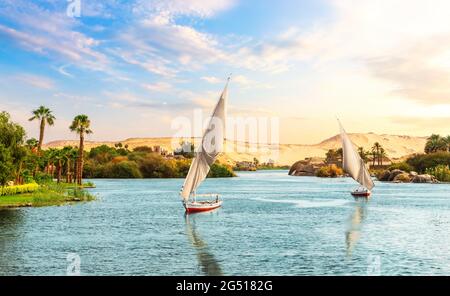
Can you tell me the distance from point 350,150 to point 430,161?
99.3m

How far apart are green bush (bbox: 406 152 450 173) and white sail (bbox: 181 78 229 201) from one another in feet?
434

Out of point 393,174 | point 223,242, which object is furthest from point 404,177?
point 223,242

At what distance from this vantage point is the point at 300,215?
191ft

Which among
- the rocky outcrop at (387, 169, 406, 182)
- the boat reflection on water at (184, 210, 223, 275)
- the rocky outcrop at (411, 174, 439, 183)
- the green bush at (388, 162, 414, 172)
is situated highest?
the green bush at (388, 162, 414, 172)

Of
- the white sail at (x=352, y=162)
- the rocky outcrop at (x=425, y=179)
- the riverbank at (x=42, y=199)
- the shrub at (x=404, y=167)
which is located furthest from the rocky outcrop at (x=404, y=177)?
the riverbank at (x=42, y=199)

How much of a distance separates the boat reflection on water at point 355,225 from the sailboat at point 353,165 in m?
8.33

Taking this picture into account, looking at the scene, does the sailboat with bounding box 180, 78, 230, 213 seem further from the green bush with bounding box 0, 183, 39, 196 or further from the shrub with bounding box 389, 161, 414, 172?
the shrub with bounding box 389, 161, 414, 172

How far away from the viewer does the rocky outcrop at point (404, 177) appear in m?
155

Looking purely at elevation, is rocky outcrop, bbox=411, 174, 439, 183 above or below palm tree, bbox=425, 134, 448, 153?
below

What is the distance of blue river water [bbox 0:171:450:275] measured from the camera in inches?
1136

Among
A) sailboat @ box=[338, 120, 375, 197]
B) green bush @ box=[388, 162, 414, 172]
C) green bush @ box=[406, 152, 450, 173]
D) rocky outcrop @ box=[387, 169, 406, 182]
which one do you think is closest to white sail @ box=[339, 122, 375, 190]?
sailboat @ box=[338, 120, 375, 197]
